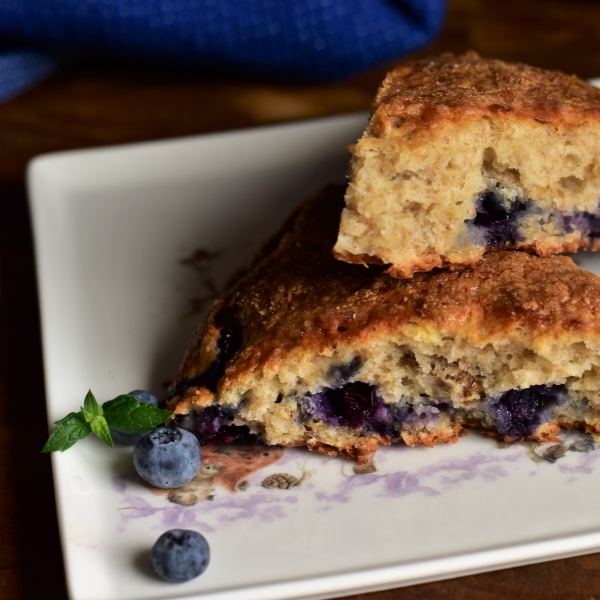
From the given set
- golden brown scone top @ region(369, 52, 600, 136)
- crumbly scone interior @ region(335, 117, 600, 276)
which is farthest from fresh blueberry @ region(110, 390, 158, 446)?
golden brown scone top @ region(369, 52, 600, 136)

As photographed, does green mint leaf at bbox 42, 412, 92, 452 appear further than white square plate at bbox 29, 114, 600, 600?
Yes

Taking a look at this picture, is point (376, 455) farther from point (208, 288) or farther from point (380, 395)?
point (208, 288)

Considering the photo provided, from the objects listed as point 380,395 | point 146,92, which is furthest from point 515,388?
point 146,92

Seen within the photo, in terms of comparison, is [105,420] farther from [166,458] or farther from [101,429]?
[166,458]

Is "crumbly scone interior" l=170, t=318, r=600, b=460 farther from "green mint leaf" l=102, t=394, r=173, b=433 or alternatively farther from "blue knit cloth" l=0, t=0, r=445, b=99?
"blue knit cloth" l=0, t=0, r=445, b=99

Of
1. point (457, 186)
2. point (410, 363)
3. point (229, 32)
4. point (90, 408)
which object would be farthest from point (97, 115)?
point (410, 363)
